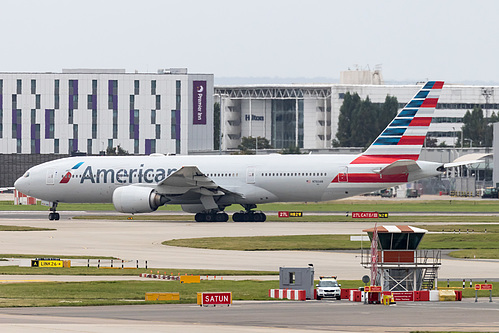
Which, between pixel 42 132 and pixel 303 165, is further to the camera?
pixel 42 132

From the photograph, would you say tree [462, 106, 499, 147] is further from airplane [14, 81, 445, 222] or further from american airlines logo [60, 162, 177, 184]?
american airlines logo [60, 162, 177, 184]

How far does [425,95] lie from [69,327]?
42725 millimetres

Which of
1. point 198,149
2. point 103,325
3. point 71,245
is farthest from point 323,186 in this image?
point 198,149

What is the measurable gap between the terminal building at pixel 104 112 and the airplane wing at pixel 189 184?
7505 cm

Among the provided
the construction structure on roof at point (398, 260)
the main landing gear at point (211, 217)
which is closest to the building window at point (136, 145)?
the main landing gear at point (211, 217)

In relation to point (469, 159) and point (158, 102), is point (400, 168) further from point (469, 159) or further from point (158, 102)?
point (158, 102)

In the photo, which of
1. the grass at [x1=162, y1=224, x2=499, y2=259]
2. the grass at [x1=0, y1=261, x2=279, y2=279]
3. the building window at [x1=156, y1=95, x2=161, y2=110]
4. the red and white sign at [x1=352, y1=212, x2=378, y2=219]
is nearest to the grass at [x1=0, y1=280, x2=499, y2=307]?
the grass at [x1=0, y1=261, x2=279, y2=279]

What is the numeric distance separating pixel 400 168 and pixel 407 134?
2.68 meters

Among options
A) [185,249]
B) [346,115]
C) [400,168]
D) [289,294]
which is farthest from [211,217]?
[346,115]

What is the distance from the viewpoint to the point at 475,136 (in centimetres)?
17462

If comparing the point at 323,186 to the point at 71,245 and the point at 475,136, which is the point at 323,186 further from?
the point at 475,136

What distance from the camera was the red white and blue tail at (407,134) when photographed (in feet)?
197

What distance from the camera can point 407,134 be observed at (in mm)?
60156

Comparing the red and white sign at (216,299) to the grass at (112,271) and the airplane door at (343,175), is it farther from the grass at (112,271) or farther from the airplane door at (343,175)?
the airplane door at (343,175)
